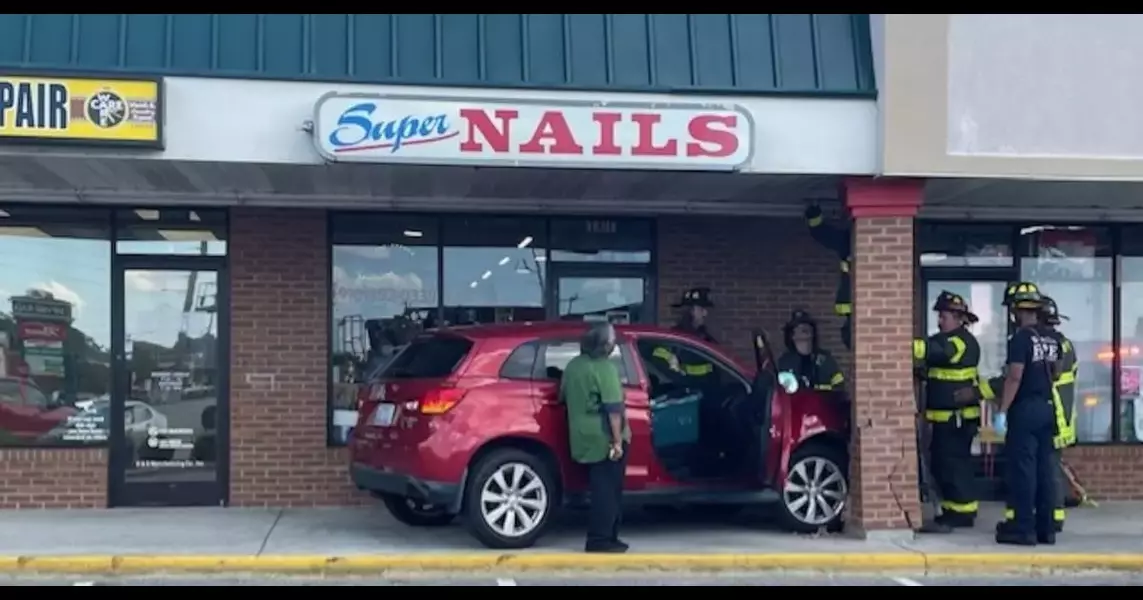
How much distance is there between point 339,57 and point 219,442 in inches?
157

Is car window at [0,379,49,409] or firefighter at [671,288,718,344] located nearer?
car window at [0,379,49,409]

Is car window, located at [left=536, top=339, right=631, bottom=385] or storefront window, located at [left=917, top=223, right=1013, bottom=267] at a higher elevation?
storefront window, located at [left=917, top=223, right=1013, bottom=267]

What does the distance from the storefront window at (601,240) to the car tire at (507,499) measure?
3216mm

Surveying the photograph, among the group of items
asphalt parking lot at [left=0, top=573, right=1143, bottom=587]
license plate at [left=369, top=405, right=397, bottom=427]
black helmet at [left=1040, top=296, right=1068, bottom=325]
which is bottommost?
asphalt parking lot at [left=0, top=573, right=1143, bottom=587]

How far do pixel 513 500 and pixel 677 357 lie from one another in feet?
5.81

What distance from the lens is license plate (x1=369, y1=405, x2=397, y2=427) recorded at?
9.85 metres

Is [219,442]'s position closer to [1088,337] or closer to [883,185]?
[883,185]

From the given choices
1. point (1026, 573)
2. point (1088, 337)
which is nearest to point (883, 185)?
point (1026, 573)

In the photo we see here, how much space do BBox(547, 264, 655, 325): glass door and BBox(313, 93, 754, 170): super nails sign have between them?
278cm

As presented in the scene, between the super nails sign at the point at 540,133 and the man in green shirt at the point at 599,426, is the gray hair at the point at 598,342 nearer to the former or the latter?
the man in green shirt at the point at 599,426

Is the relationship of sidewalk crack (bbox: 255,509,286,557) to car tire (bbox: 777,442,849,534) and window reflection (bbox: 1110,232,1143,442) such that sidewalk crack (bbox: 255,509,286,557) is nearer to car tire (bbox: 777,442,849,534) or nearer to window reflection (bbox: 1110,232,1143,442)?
car tire (bbox: 777,442,849,534)

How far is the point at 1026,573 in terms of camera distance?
9594 mm

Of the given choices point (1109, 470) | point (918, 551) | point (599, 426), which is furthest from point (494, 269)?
point (1109, 470)

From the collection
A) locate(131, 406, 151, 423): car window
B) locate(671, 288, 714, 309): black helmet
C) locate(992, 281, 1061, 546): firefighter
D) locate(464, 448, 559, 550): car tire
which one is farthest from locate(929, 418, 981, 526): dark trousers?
locate(131, 406, 151, 423): car window
